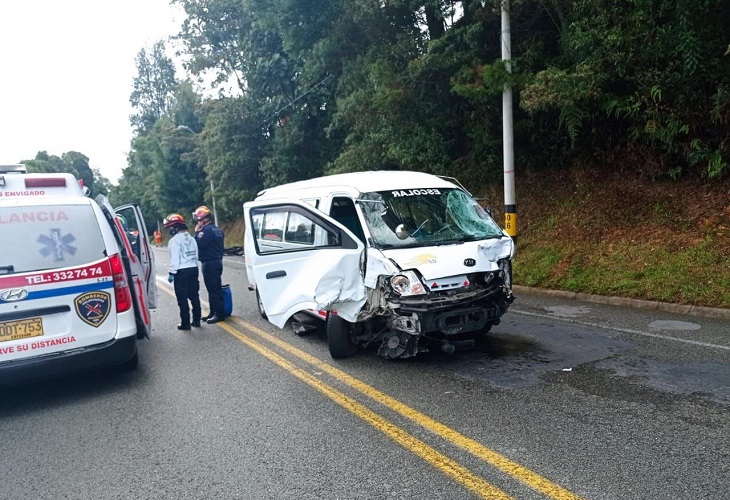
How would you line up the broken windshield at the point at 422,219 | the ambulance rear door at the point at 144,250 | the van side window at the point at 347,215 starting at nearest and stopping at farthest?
the broken windshield at the point at 422,219
the van side window at the point at 347,215
the ambulance rear door at the point at 144,250

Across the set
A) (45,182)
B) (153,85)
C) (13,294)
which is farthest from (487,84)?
(153,85)

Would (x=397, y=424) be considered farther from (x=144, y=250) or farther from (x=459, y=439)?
(x=144, y=250)

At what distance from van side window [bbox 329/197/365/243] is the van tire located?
93 centimetres

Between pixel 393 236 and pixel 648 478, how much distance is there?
3.37m

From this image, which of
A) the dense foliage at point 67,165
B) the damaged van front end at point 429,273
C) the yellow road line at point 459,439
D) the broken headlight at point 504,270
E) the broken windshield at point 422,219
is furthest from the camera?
the dense foliage at point 67,165

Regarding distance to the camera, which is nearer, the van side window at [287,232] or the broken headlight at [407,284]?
the broken headlight at [407,284]

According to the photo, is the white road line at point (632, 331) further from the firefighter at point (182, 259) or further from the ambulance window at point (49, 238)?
the ambulance window at point (49, 238)

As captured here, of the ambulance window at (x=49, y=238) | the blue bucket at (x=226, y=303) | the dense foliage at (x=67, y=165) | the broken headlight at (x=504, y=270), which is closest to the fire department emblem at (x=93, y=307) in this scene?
the ambulance window at (x=49, y=238)

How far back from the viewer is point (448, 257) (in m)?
5.65

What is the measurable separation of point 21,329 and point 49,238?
896mm

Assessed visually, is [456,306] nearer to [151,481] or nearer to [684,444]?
[684,444]

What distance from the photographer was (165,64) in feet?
222

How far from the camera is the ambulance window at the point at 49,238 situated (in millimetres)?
5359

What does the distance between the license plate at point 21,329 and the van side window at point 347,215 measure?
311 cm
